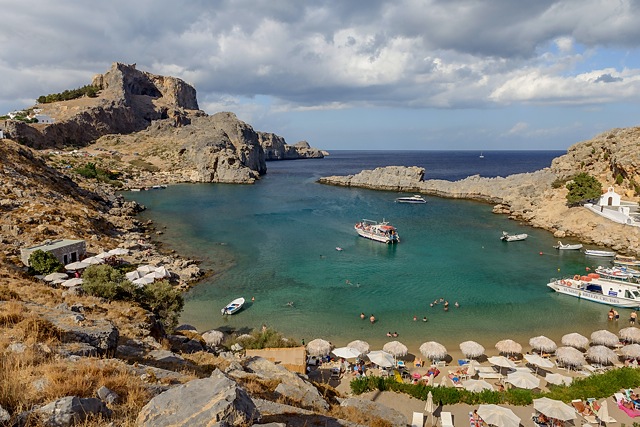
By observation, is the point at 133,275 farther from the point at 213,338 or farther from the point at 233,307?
the point at 213,338

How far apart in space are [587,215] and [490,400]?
49062mm

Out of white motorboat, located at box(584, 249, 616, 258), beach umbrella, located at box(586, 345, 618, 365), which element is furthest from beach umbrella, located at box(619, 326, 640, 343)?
white motorboat, located at box(584, 249, 616, 258)

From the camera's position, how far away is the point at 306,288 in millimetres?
35344

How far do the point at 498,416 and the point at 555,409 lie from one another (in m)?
2.60

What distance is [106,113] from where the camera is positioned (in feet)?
493

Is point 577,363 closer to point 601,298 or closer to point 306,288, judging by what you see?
point 601,298

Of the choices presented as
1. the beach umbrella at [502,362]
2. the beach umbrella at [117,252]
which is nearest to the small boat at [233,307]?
the beach umbrella at [117,252]

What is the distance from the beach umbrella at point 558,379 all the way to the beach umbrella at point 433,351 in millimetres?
5480

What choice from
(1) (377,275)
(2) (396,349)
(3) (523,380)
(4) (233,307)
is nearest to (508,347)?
(3) (523,380)

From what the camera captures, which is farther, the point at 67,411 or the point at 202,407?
the point at 202,407

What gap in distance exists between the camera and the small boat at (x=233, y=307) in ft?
96.8

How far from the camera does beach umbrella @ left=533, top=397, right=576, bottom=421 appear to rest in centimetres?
1589

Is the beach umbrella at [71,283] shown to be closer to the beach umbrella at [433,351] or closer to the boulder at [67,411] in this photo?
the beach umbrella at [433,351]

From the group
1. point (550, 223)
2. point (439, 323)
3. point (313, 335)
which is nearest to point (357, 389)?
point (313, 335)
